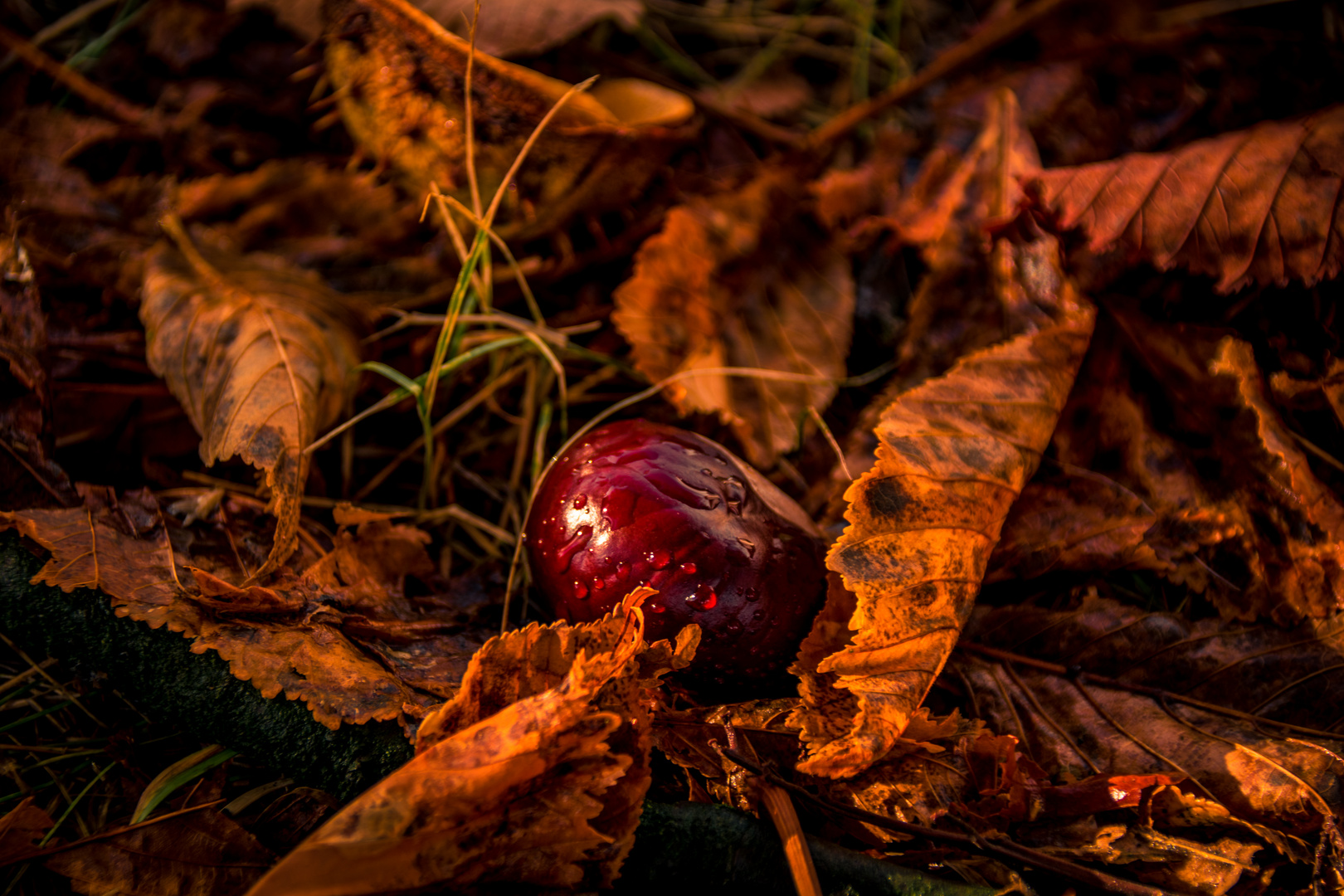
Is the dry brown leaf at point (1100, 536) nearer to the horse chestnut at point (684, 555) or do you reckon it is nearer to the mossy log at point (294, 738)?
the horse chestnut at point (684, 555)

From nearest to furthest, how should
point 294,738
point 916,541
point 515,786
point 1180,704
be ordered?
point 515,786, point 294,738, point 916,541, point 1180,704

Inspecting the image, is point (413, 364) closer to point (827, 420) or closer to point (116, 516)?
point (116, 516)

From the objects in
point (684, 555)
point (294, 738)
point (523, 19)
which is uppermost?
point (523, 19)

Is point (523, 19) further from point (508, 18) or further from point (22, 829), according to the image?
point (22, 829)

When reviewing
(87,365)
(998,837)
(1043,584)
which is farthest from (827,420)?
(87,365)

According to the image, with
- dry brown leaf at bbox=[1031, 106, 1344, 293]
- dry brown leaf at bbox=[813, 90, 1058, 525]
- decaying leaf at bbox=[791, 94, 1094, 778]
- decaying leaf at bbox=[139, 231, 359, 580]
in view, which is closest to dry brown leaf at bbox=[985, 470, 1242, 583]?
decaying leaf at bbox=[791, 94, 1094, 778]

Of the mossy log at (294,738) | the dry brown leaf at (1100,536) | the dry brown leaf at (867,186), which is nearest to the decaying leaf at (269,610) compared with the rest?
the mossy log at (294,738)

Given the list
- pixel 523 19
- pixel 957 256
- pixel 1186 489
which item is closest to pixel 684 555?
pixel 1186 489

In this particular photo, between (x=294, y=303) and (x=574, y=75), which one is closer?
(x=294, y=303)
